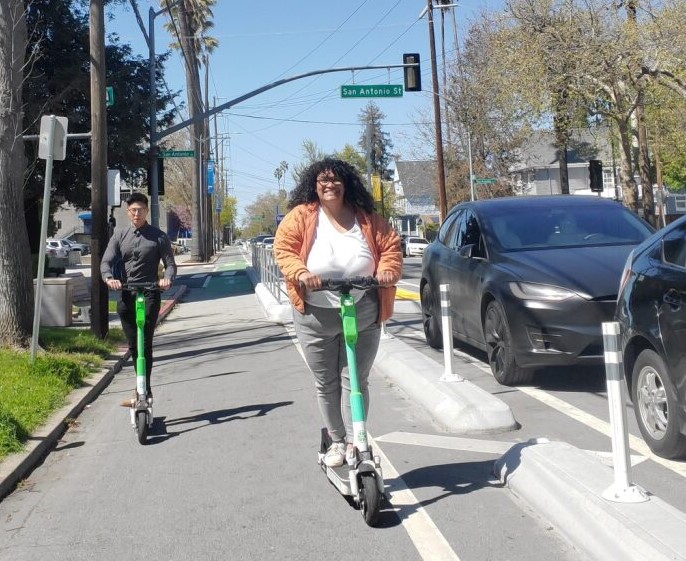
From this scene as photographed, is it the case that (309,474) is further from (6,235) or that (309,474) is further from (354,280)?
(6,235)

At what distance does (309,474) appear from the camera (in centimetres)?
573

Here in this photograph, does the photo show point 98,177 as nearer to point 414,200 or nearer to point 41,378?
point 41,378

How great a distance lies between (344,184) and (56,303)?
1049 cm

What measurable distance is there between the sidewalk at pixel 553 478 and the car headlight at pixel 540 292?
3.27 feet

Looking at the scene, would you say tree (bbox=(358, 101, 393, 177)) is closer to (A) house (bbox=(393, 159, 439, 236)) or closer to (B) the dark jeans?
(A) house (bbox=(393, 159, 439, 236))

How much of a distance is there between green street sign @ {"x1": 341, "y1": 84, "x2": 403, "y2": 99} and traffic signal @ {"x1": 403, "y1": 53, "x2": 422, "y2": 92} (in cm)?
32

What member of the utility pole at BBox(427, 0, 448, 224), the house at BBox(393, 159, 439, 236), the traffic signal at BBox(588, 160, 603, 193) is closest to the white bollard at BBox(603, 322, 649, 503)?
the traffic signal at BBox(588, 160, 603, 193)

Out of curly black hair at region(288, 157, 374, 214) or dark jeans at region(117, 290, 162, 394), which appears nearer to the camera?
curly black hair at region(288, 157, 374, 214)

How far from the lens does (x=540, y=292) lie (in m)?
7.72

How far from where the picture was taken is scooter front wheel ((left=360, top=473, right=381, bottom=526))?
454cm

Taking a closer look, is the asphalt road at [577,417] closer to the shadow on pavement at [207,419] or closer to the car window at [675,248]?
the car window at [675,248]

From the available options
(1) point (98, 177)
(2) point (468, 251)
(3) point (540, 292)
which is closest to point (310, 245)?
(3) point (540, 292)

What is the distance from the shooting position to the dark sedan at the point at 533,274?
24.8 feet

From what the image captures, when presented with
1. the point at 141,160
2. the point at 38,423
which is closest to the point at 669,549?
the point at 38,423
